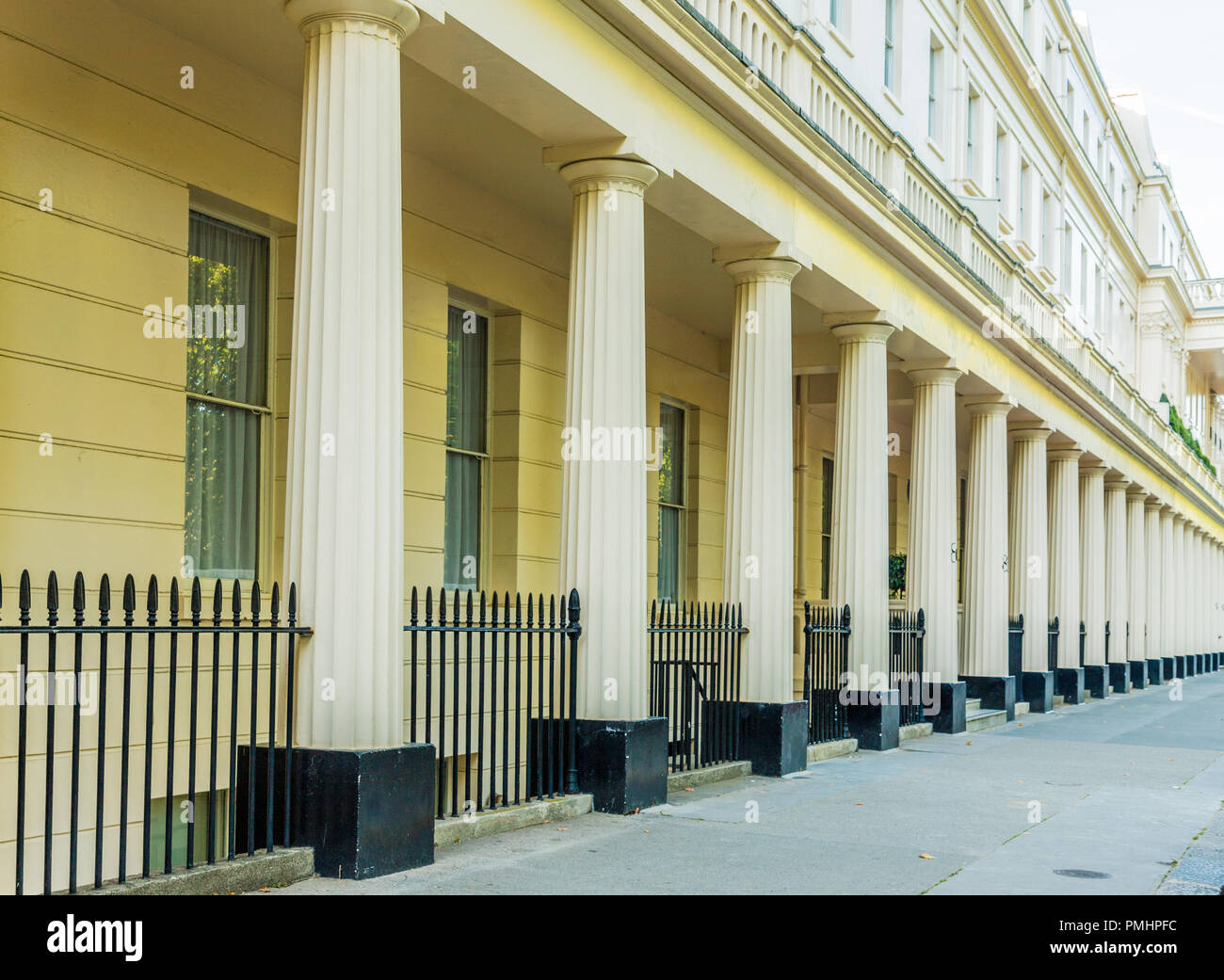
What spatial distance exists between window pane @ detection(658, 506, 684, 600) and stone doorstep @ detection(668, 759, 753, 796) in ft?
16.1

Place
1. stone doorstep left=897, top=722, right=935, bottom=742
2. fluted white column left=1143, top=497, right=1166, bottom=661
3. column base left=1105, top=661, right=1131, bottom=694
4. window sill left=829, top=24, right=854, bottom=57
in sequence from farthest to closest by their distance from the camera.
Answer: fluted white column left=1143, top=497, right=1166, bottom=661 → column base left=1105, top=661, right=1131, bottom=694 → stone doorstep left=897, top=722, right=935, bottom=742 → window sill left=829, top=24, right=854, bottom=57

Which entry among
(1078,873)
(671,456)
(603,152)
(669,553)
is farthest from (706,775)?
(671,456)

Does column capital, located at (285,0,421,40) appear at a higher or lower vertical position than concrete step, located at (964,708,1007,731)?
higher

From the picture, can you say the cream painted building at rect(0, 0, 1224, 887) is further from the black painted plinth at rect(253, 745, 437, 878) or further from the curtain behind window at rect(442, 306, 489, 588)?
the black painted plinth at rect(253, 745, 437, 878)

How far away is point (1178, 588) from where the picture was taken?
1435 inches

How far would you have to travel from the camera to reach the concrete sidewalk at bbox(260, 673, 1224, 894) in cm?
692

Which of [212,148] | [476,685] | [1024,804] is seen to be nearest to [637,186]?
[212,148]

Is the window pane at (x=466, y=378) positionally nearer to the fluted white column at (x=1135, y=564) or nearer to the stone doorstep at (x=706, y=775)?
the stone doorstep at (x=706, y=775)

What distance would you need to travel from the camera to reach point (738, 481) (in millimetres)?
11617

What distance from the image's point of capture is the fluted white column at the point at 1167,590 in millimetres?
33713

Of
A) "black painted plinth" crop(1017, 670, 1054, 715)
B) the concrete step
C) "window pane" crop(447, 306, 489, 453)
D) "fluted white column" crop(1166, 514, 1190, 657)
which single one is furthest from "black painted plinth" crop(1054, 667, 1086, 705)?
"window pane" crop(447, 306, 489, 453)

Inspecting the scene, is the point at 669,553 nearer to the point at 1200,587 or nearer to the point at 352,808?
the point at 352,808

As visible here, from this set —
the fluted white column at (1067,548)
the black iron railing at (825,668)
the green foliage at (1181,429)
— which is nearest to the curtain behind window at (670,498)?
the black iron railing at (825,668)

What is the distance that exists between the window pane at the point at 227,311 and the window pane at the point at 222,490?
0.19m
